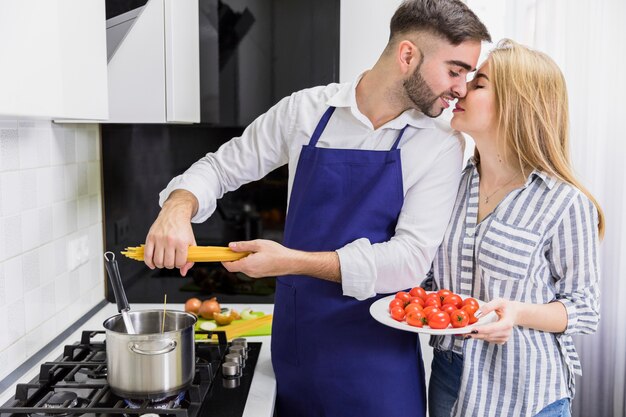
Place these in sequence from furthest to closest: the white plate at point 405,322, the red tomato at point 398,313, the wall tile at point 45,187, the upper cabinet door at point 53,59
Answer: the wall tile at point 45,187 < the red tomato at point 398,313 < the white plate at point 405,322 < the upper cabinet door at point 53,59

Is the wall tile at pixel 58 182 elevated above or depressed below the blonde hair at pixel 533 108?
below

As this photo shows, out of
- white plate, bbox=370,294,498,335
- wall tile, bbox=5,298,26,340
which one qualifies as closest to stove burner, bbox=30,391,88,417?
wall tile, bbox=5,298,26,340

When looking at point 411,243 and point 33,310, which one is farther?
point 33,310

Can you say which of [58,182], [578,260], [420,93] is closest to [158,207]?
[58,182]

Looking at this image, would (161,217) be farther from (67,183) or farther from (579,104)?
(579,104)

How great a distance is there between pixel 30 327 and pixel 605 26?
7.50 feet

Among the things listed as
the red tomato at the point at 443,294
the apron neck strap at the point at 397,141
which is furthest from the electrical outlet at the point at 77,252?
the red tomato at the point at 443,294

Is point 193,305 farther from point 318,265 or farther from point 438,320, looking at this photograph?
point 438,320

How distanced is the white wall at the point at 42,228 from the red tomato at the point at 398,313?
927 millimetres

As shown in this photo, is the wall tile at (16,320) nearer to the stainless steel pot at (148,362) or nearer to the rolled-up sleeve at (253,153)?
the stainless steel pot at (148,362)

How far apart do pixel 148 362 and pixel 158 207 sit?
40.7 inches

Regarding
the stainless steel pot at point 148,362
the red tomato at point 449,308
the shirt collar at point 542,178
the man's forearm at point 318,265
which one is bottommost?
the stainless steel pot at point 148,362

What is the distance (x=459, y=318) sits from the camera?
55.0 inches

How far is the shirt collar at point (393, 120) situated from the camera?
1.68 m
